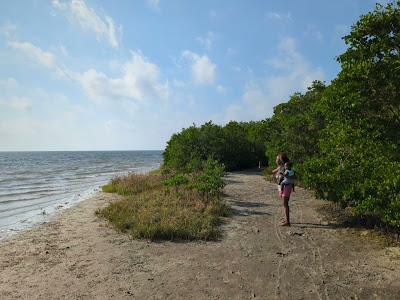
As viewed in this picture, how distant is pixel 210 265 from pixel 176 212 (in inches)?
155

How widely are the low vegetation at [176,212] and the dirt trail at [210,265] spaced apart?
0.50m

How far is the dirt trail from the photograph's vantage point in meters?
6.93

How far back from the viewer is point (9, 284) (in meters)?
7.43

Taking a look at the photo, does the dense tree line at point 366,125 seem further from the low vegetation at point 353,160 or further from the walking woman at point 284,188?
the walking woman at point 284,188

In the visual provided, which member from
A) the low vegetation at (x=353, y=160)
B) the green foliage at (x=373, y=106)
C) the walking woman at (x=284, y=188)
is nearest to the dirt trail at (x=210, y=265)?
the walking woman at (x=284, y=188)

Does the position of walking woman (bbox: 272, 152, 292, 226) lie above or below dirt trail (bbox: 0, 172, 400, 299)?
above

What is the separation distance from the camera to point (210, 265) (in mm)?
8305

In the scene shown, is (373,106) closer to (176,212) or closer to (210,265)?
(210,265)

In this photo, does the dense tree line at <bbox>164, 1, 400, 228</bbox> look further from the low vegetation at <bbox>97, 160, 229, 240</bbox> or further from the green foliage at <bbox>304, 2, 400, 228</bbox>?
the low vegetation at <bbox>97, 160, 229, 240</bbox>

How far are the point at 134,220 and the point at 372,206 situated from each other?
21.7 feet

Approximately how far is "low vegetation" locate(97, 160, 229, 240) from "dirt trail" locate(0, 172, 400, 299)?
1.64 feet

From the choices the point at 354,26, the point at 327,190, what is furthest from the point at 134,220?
the point at 354,26

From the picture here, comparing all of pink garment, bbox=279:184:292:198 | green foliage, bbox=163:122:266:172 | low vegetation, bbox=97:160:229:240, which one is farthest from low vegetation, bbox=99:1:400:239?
green foliage, bbox=163:122:266:172

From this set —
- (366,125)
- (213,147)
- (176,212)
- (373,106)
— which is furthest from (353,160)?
(213,147)
